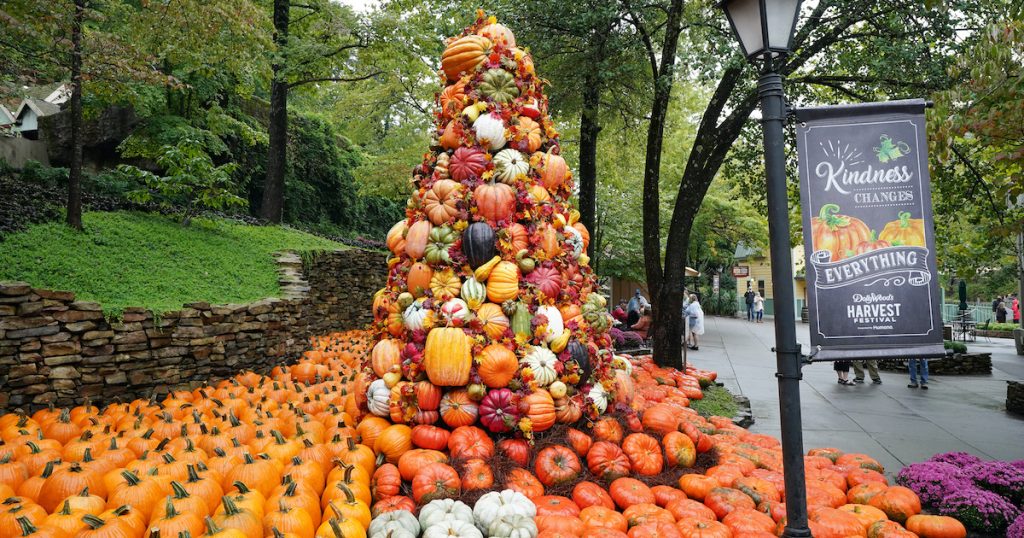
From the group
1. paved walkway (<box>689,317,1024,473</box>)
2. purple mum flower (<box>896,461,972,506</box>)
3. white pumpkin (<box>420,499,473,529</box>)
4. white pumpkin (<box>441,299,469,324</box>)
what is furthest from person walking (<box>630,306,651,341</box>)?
white pumpkin (<box>420,499,473,529</box>)

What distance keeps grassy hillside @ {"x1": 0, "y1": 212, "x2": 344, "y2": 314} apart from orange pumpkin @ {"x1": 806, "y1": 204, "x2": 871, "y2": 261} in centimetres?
651

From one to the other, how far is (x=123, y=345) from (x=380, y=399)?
10.2 feet

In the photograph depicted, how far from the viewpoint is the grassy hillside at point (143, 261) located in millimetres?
6535

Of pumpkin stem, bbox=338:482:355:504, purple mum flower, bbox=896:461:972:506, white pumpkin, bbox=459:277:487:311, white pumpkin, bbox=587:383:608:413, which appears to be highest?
white pumpkin, bbox=459:277:487:311

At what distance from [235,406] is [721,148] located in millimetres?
8092

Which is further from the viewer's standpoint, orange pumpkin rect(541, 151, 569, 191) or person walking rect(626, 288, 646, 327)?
person walking rect(626, 288, 646, 327)

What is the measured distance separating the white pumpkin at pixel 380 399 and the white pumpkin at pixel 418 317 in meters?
0.56

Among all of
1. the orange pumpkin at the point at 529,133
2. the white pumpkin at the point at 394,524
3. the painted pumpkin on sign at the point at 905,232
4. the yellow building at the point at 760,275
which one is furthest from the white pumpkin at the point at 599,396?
the yellow building at the point at 760,275

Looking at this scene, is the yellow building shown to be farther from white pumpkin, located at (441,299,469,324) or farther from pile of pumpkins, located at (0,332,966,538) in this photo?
white pumpkin, located at (441,299,469,324)

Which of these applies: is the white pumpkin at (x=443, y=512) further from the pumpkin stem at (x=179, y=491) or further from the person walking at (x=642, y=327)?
the person walking at (x=642, y=327)

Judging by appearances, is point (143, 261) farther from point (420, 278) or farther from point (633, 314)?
point (633, 314)

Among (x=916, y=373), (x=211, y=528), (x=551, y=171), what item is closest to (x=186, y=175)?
(x=551, y=171)

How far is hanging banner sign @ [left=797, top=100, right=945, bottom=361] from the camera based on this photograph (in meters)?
3.24

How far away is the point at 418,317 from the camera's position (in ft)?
16.8
